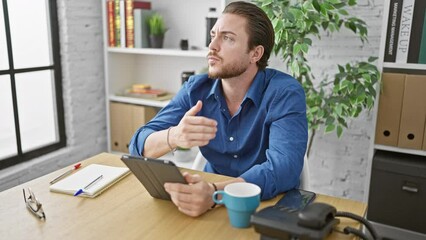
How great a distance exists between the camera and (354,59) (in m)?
2.56

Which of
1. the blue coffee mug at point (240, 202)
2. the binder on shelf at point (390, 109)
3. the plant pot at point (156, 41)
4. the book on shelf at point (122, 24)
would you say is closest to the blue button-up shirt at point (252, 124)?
the blue coffee mug at point (240, 202)

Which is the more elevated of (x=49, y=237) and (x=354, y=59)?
(x=354, y=59)

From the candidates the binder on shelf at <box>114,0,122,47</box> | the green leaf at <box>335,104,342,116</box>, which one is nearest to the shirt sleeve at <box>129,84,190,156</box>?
the green leaf at <box>335,104,342,116</box>

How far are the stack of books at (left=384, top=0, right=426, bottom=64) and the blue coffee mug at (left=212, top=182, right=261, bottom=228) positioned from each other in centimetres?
144

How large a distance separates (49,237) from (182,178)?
0.36 m

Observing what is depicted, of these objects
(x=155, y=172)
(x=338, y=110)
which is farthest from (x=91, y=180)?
(x=338, y=110)

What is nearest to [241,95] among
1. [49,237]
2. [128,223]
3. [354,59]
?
[128,223]

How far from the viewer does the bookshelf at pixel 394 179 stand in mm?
2059

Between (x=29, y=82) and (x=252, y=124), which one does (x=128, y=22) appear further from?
(x=252, y=124)

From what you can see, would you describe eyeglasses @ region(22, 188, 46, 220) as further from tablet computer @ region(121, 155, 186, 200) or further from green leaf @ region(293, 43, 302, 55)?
green leaf @ region(293, 43, 302, 55)

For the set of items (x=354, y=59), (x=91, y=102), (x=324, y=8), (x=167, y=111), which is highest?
(x=324, y=8)

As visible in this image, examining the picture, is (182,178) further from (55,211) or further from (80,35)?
(80,35)

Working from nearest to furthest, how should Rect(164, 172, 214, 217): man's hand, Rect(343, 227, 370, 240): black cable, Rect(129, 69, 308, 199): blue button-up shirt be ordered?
Rect(343, 227, 370, 240): black cable, Rect(164, 172, 214, 217): man's hand, Rect(129, 69, 308, 199): blue button-up shirt

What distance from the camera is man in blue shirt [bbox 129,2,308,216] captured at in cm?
136
